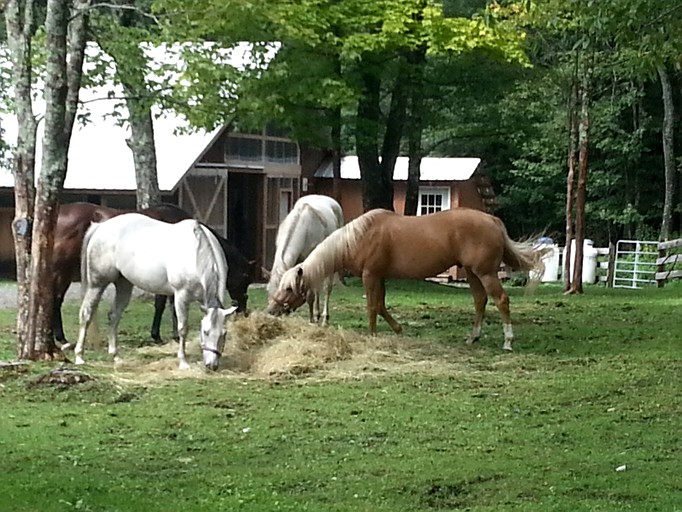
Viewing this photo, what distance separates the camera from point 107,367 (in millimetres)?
10328

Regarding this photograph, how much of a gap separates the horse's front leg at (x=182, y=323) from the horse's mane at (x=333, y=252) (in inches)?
76.6

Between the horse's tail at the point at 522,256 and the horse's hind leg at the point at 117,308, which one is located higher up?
the horse's tail at the point at 522,256

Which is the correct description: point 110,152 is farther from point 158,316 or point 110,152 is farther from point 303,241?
point 158,316

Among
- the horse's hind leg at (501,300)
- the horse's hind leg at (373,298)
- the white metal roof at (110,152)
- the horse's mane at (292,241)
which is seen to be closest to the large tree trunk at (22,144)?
the horse's mane at (292,241)

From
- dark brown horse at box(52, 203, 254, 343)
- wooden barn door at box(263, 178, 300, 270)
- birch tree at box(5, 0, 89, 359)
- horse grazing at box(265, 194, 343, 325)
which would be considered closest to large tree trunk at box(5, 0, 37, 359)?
birch tree at box(5, 0, 89, 359)

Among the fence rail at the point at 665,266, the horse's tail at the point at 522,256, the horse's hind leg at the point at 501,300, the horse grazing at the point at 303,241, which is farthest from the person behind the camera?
the fence rail at the point at 665,266

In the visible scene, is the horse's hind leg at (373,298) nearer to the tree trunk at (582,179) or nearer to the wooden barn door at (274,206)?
the tree trunk at (582,179)

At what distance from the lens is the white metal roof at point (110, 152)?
869 inches

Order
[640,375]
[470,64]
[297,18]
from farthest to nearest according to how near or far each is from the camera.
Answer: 1. [470,64]
2. [297,18]
3. [640,375]

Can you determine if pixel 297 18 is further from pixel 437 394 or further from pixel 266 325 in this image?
pixel 437 394

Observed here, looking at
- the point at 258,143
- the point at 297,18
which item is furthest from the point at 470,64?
the point at 258,143

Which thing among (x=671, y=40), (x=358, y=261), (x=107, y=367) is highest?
(x=671, y=40)

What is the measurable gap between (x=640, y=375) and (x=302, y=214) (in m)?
5.10

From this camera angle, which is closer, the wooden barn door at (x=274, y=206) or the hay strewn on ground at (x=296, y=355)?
the hay strewn on ground at (x=296, y=355)
